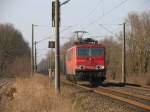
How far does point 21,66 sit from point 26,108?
56.9 meters

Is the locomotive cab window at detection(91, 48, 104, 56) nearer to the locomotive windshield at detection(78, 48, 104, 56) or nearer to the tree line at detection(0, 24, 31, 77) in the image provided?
the locomotive windshield at detection(78, 48, 104, 56)

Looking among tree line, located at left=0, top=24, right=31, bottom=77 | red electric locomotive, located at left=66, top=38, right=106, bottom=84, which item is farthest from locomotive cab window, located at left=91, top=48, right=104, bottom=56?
tree line, located at left=0, top=24, right=31, bottom=77

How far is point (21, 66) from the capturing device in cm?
7156

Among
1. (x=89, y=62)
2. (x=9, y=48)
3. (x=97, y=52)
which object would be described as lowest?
(x=89, y=62)

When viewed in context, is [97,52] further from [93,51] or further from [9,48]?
[9,48]

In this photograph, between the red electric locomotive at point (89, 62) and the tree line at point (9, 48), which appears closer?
the red electric locomotive at point (89, 62)

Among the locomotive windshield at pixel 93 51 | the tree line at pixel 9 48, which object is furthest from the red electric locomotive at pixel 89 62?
the tree line at pixel 9 48

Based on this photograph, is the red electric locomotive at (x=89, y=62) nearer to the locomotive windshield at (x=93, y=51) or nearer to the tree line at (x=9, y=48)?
the locomotive windshield at (x=93, y=51)

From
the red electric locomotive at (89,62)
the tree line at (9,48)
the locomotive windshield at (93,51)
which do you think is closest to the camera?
the red electric locomotive at (89,62)

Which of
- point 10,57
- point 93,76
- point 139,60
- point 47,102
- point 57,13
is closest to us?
point 47,102

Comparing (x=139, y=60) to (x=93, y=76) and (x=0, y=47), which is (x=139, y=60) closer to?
(x=93, y=76)

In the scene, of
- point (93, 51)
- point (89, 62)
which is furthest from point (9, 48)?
point (89, 62)

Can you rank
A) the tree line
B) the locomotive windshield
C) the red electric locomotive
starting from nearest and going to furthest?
the red electric locomotive → the locomotive windshield → the tree line

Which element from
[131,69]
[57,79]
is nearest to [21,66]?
[131,69]
